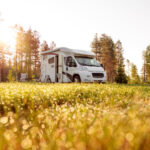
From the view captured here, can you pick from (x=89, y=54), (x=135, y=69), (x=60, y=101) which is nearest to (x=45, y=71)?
(x=89, y=54)

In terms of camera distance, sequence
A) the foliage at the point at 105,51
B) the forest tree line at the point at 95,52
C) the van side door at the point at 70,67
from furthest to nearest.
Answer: the foliage at the point at 105,51, the forest tree line at the point at 95,52, the van side door at the point at 70,67

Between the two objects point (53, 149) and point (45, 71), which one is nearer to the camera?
point (53, 149)

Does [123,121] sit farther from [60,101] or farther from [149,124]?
[60,101]

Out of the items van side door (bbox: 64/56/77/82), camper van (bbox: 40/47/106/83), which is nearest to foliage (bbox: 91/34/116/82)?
camper van (bbox: 40/47/106/83)

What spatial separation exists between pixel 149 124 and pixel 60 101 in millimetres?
3957

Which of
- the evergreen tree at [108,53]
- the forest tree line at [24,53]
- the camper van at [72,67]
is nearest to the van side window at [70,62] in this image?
the camper van at [72,67]

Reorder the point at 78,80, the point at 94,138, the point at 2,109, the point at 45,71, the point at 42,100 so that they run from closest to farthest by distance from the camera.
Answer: the point at 94,138, the point at 2,109, the point at 42,100, the point at 78,80, the point at 45,71

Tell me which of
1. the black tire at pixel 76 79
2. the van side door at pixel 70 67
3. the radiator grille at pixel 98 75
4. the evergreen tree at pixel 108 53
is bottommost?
the black tire at pixel 76 79

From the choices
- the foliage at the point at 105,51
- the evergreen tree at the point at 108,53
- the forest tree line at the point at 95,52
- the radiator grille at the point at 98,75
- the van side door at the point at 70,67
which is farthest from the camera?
the evergreen tree at the point at 108,53

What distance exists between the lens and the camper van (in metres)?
12.5

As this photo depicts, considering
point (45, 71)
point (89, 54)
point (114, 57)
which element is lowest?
point (45, 71)

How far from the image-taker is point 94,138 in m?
1.37

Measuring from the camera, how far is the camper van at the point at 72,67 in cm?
1245

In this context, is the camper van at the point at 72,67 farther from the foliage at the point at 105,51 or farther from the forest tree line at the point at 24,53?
the foliage at the point at 105,51
